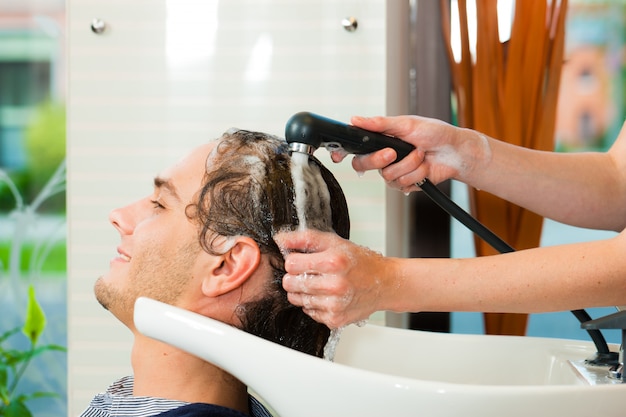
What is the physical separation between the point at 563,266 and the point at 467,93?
1120 millimetres

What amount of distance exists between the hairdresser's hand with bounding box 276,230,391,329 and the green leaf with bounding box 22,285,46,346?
157 centimetres

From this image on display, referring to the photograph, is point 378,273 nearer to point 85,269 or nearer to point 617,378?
point 617,378

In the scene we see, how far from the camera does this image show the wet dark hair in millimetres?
1340

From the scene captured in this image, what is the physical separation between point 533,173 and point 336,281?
0.58 m

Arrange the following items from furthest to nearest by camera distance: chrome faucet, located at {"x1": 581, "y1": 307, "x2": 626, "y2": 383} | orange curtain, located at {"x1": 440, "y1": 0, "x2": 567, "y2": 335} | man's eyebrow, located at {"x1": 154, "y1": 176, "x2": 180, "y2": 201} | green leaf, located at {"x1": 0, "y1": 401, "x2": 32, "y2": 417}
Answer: green leaf, located at {"x1": 0, "y1": 401, "x2": 32, "y2": 417} → orange curtain, located at {"x1": 440, "y1": 0, "x2": 567, "y2": 335} → man's eyebrow, located at {"x1": 154, "y1": 176, "x2": 180, "y2": 201} → chrome faucet, located at {"x1": 581, "y1": 307, "x2": 626, "y2": 383}

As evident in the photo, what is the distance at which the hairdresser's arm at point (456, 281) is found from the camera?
3.86ft

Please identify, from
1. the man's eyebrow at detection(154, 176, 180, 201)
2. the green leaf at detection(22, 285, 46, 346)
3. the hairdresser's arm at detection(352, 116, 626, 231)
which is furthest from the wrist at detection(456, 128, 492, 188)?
the green leaf at detection(22, 285, 46, 346)

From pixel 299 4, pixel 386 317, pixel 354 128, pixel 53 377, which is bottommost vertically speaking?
pixel 53 377

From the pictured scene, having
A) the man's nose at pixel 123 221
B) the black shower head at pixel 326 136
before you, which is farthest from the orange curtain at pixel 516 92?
the man's nose at pixel 123 221

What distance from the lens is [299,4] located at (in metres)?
1.79

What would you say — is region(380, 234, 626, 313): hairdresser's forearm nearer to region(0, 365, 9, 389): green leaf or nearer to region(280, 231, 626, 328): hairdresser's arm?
region(280, 231, 626, 328): hairdresser's arm

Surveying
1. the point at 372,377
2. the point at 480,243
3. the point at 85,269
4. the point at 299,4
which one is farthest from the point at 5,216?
the point at 372,377

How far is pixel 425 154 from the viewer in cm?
153

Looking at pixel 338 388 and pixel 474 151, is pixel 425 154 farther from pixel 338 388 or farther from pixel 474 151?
pixel 338 388
